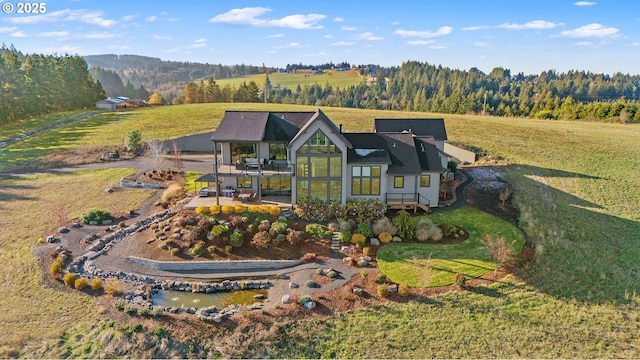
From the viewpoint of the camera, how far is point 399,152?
33312 mm

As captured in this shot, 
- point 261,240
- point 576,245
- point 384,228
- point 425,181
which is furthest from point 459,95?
point 261,240

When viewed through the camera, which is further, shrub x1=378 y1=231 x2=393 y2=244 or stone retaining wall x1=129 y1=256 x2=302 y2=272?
shrub x1=378 y1=231 x2=393 y2=244

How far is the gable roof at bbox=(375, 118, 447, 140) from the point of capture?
41.5m

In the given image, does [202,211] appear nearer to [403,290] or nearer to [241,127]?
[241,127]

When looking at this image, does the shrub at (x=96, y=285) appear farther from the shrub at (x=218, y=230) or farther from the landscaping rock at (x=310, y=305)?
the landscaping rock at (x=310, y=305)

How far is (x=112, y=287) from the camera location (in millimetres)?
22750

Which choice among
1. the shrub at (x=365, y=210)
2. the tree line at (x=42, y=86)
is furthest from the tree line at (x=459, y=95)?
the shrub at (x=365, y=210)

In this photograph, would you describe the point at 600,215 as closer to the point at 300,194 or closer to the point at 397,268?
the point at 397,268

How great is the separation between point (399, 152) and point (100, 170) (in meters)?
33.4

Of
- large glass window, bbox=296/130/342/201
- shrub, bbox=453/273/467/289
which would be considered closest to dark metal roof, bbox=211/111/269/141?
large glass window, bbox=296/130/342/201

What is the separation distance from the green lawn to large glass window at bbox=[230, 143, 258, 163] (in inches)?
557

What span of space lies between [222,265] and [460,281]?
14.1 m

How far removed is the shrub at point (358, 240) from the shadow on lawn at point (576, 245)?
31.4ft

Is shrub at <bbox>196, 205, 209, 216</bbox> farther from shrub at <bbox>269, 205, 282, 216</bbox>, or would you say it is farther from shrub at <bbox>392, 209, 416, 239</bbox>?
shrub at <bbox>392, 209, 416, 239</bbox>
